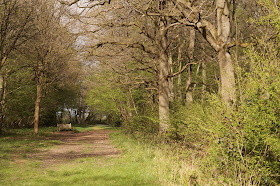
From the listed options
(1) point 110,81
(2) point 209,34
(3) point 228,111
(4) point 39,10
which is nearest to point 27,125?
(4) point 39,10

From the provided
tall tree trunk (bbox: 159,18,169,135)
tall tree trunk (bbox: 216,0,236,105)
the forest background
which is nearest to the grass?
the forest background

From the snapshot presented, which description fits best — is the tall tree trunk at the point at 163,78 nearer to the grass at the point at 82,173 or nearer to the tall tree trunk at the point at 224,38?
the grass at the point at 82,173

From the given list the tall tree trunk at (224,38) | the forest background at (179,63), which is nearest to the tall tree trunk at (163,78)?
the forest background at (179,63)

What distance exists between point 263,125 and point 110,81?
11516mm

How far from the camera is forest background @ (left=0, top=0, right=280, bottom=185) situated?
5363 mm

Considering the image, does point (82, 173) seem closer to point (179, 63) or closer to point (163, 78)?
point (163, 78)

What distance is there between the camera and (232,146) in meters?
5.62

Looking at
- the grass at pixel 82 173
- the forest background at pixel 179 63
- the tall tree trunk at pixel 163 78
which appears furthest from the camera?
the tall tree trunk at pixel 163 78

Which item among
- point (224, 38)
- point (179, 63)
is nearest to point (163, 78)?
point (179, 63)

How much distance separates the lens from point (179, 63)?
59.8 feet

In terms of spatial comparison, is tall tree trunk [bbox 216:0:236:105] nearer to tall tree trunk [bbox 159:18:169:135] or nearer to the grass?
the grass

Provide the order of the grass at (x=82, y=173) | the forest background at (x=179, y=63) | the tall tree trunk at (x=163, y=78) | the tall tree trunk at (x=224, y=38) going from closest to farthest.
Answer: the forest background at (x=179, y=63)
the grass at (x=82, y=173)
the tall tree trunk at (x=224, y=38)
the tall tree trunk at (x=163, y=78)

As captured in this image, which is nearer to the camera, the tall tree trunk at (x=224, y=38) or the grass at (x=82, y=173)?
the grass at (x=82, y=173)

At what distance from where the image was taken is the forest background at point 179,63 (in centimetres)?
536
